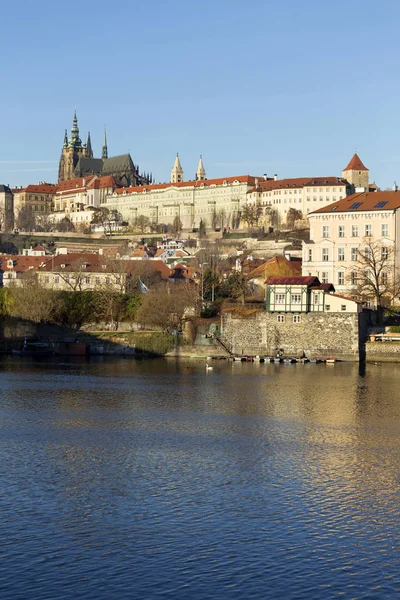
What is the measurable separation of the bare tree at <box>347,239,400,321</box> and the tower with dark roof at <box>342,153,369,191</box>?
7972cm

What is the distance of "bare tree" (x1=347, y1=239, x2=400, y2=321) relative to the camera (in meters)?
60.5

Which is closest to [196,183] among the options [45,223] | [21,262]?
[45,223]

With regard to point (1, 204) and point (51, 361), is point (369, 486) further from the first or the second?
point (1, 204)

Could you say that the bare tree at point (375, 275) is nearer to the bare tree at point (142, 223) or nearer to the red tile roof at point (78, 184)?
the bare tree at point (142, 223)

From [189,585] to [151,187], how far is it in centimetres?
16520

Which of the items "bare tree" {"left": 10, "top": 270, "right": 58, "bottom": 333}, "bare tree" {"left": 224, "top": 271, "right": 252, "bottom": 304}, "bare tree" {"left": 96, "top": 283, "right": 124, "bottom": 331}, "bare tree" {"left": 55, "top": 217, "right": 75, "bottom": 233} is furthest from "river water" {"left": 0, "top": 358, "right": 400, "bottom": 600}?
"bare tree" {"left": 55, "top": 217, "right": 75, "bottom": 233}

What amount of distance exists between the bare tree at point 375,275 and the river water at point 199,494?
69.8 feet

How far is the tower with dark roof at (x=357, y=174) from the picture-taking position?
141125mm

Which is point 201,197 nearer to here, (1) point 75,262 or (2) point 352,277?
(1) point 75,262

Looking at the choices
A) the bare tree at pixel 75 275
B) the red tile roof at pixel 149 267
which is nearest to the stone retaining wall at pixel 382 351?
the bare tree at pixel 75 275

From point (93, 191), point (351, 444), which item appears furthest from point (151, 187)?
point (351, 444)

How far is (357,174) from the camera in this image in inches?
5591

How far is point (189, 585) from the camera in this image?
54.9 ft

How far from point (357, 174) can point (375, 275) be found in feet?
276
